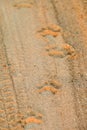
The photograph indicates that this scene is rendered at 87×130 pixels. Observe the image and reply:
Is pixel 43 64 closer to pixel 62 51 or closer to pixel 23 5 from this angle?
pixel 62 51

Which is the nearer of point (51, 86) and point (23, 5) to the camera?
point (51, 86)

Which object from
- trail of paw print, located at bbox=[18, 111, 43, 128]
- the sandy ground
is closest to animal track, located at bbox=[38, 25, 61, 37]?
the sandy ground

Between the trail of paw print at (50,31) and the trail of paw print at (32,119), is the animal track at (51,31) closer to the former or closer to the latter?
the trail of paw print at (50,31)


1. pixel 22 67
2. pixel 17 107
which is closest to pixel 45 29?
pixel 22 67

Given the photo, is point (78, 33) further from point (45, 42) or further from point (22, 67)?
point (22, 67)

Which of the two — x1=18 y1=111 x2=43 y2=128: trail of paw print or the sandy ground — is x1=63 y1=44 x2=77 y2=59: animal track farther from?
x1=18 y1=111 x2=43 y2=128: trail of paw print

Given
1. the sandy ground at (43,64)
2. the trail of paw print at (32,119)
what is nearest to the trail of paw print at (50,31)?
the sandy ground at (43,64)

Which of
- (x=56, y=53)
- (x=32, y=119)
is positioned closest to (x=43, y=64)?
(x=56, y=53)
